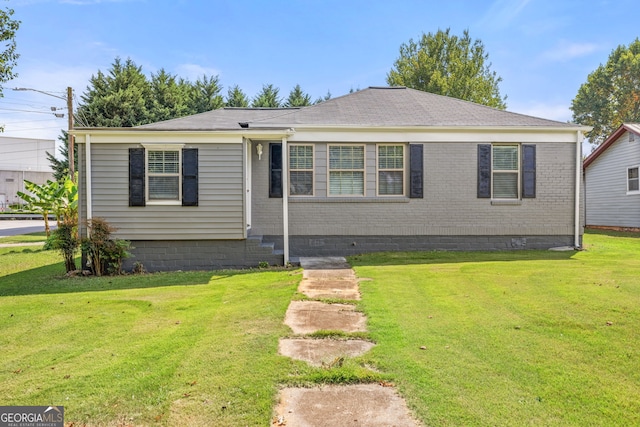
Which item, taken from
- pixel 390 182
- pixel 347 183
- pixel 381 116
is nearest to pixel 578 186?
pixel 390 182

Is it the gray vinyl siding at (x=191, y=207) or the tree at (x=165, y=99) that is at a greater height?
the tree at (x=165, y=99)

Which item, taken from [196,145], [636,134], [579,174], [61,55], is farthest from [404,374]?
[61,55]

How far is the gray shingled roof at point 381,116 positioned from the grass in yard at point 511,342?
14.7 feet

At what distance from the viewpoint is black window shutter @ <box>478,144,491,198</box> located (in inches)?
420

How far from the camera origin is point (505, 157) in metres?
10.9

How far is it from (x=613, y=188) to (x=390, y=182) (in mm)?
12874

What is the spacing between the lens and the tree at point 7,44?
11.6 meters

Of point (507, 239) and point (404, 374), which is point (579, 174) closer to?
point (507, 239)

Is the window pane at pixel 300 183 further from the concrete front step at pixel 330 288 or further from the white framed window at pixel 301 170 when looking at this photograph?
the concrete front step at pixel 330 288

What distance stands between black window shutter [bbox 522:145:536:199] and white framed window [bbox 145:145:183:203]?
29.3ft

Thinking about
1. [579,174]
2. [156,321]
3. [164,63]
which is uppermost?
[164,63]

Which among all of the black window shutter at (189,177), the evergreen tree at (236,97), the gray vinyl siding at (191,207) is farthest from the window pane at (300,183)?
the evergreen tree at (236,97)

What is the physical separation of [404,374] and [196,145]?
25.1 ft

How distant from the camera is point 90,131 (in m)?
9.08
